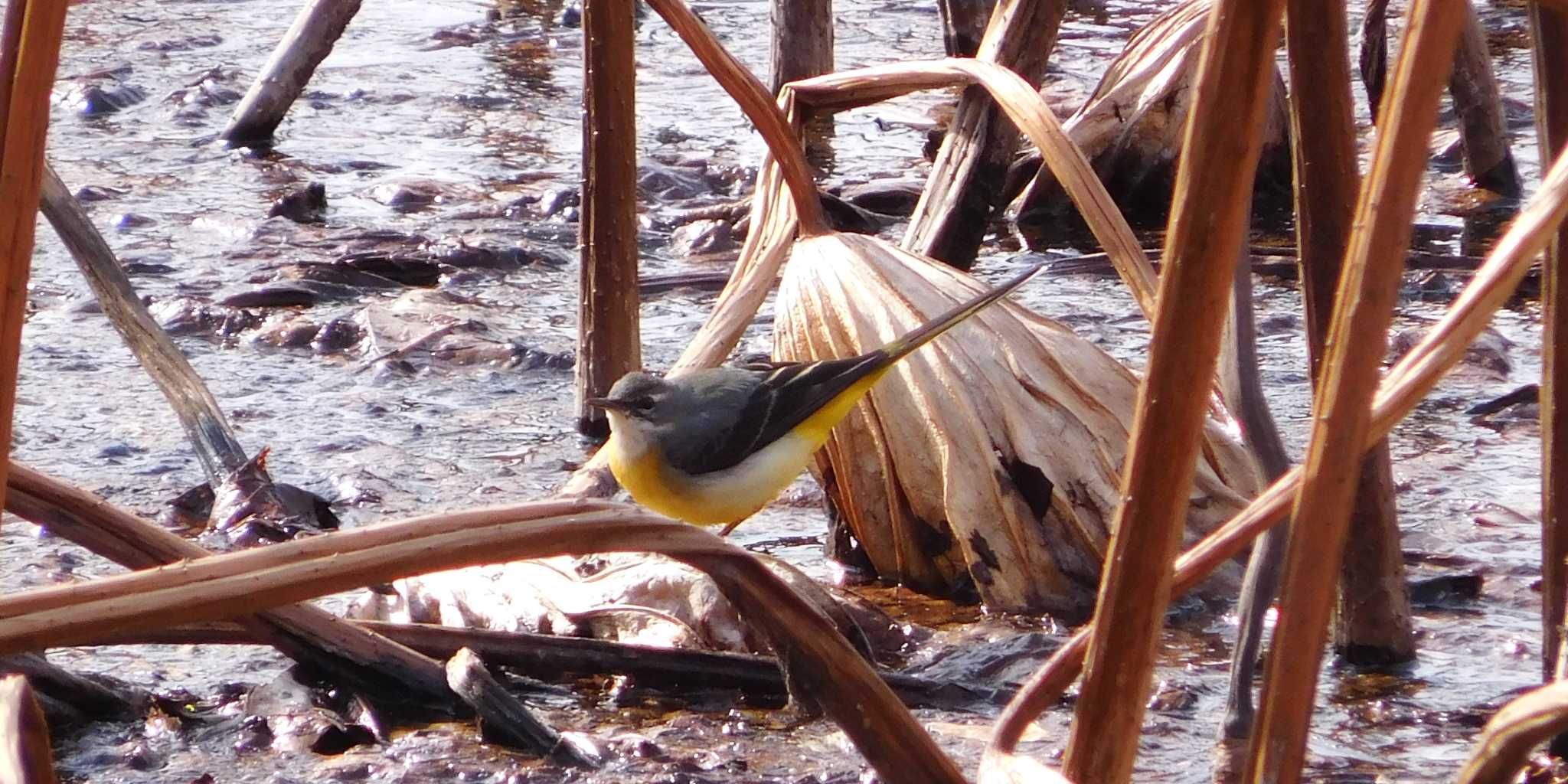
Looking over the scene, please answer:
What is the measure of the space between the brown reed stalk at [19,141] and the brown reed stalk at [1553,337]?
2.25 metres

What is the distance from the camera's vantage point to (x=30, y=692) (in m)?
1.86

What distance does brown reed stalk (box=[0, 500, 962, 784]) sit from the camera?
77.4 inches

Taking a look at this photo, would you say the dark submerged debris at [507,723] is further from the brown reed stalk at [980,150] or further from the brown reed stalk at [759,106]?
the brown reed stalk at [980,150]

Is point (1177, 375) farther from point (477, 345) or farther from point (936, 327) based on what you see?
point (477, 345)

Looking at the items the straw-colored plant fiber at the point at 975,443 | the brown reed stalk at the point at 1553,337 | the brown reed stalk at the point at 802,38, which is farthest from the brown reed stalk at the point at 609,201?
the brown reed stalk at the point at 802,38

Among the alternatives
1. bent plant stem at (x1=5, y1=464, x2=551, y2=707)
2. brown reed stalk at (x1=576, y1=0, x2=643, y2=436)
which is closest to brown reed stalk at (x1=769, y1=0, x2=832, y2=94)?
brown reed stalk at (x1=576, y1=0, x2=643, y2=436)

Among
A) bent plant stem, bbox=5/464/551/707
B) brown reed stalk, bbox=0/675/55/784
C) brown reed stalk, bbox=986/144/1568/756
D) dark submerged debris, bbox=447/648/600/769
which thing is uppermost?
brown reed stalk, bbox=986/144/1568/756

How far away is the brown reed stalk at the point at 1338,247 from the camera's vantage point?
2.99m

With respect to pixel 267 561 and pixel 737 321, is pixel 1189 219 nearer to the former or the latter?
pixel 267 561

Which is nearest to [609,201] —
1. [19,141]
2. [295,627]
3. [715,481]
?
[715,481]

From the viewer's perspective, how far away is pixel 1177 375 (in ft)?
6.64

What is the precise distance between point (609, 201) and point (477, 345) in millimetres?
1642

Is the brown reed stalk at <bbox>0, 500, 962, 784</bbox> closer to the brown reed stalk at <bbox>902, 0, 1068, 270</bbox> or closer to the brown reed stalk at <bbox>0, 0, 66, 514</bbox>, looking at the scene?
the brown reed stalk at <bbox>0, 0, 66, 514</bbox>

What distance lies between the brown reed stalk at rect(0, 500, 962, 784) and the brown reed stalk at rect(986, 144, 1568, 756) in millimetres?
219
